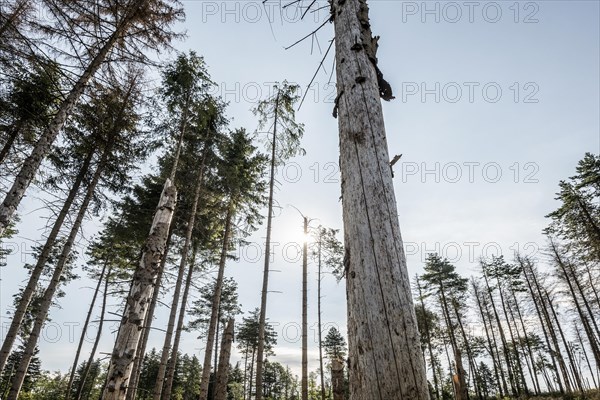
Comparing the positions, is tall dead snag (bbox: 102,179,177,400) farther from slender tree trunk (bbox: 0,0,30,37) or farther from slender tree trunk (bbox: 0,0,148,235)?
slender tree trunk (bbox: 0,0,30,37)

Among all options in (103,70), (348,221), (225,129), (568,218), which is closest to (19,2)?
(103,70)

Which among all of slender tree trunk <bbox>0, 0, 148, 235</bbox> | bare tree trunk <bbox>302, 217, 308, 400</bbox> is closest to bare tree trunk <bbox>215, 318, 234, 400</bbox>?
slender tree trunk <bbox>0, 0, 148, 235</bbox>

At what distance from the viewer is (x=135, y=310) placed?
4918 millimetres

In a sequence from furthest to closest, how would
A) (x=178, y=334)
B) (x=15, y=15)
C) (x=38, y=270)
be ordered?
(x=178, y=334) < (x=38, y=270) < (x=15, y=15)

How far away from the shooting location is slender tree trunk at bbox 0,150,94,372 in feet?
28.8

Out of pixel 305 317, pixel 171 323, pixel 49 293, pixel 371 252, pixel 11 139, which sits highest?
pixel 11 139

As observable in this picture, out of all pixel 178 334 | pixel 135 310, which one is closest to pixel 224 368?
pixel 135 310

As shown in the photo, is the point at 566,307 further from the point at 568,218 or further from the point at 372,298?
the point at 372,298

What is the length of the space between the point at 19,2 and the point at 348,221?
36.3 ft

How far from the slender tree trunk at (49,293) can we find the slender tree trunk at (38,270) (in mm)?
404

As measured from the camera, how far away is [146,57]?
29.2 ft

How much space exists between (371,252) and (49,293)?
1251 centimetres

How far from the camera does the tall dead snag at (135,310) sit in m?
4.51

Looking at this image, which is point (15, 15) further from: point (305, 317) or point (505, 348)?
point (505, 348)
